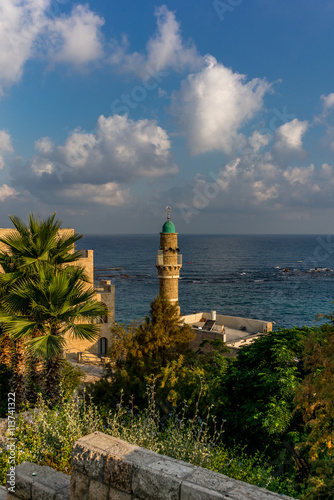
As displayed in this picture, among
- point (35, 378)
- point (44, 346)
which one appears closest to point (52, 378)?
point (35, 378)

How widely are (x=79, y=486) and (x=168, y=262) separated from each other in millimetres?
27991

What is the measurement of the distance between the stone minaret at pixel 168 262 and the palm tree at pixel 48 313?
2077 cm

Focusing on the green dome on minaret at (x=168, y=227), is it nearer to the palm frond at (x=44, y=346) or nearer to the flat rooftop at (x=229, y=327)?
the flat rooftop at (x=229, y=327)

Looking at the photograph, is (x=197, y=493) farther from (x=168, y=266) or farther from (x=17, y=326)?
(x=168, y=266)

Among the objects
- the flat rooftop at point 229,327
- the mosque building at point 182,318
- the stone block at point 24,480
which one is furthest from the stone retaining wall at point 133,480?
the flat rooftop at point 229,327

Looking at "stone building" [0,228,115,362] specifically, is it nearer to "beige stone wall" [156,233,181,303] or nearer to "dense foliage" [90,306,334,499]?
"beige stone wall" [156,233,181,303]

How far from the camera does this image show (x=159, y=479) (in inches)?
148

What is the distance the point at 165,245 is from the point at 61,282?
2290cm

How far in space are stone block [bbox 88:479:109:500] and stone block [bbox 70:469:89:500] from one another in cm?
6

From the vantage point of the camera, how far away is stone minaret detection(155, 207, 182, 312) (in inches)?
1271

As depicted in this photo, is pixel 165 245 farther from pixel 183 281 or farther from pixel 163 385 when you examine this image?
pixel 183 281

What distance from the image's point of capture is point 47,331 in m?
11.0

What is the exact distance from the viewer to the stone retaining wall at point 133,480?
11.7ft

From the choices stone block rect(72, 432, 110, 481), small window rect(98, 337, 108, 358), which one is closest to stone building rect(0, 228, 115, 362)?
small window rect(98, 337, 108, 358)
